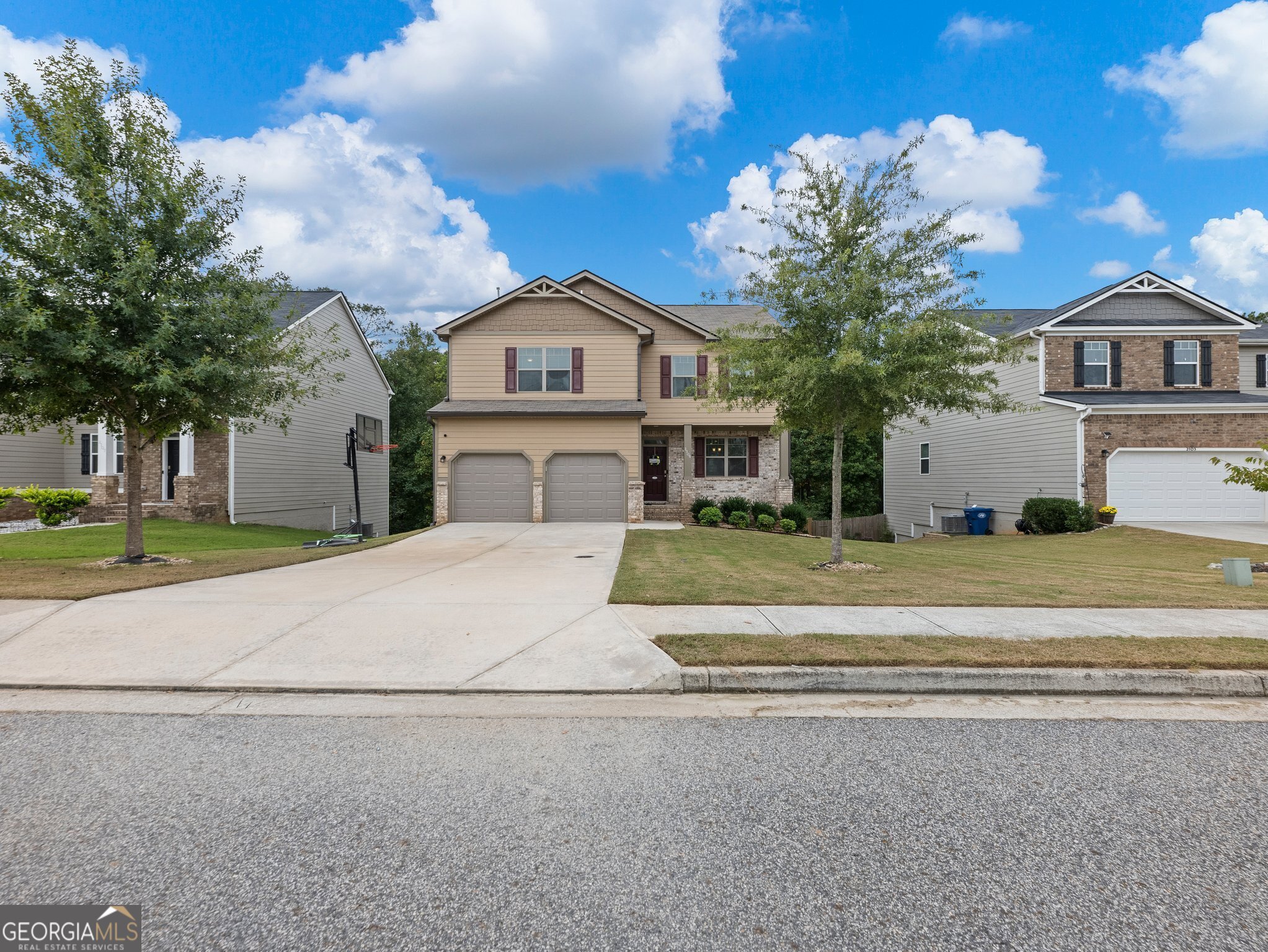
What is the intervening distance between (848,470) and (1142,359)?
61.3ft

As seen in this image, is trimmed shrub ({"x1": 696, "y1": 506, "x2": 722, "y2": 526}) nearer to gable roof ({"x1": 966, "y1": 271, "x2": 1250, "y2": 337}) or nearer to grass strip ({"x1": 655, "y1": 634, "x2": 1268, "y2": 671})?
gable roof ({"x1": 966, "y1": 271, "x2": 1250, "y2": 337})

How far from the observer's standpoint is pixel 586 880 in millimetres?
2826

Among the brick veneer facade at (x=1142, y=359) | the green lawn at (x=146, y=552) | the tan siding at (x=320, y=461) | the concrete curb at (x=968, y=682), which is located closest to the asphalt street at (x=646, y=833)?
the concrete curb at (x=968, y=682)

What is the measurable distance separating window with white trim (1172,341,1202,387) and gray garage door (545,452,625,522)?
19855 millimetres

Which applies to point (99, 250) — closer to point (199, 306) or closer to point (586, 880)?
point (199, 306)

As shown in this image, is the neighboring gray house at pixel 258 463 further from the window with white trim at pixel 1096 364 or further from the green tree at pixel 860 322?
the window with white trim at pixel 1096 364

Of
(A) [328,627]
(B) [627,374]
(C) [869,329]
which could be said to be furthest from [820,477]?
(A) [328,627]

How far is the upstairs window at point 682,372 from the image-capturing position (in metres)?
22.7

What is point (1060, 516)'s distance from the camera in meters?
20.8

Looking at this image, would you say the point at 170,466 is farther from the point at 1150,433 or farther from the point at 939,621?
the point at 1150,433

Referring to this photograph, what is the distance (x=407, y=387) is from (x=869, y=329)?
3253cm

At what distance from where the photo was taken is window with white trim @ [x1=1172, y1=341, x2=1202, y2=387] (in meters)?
23.2

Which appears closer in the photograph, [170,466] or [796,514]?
[170,466]

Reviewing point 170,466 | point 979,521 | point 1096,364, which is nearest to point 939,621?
point 979,521
